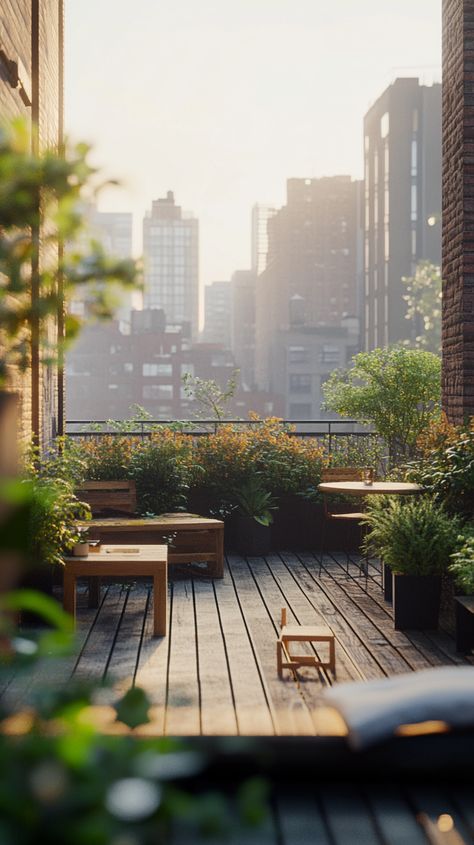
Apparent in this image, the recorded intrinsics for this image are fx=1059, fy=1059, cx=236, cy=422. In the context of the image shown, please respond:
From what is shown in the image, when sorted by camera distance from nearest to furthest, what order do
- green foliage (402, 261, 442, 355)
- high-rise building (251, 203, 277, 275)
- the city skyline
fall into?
the city skyline, green foliage (402, 261, 442, 355), high-rise building (251, 203, 277, 275)

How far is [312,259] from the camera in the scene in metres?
90.4

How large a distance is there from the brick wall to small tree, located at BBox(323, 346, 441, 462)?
2134 mm

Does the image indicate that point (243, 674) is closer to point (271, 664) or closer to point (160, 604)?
point (271, 664)

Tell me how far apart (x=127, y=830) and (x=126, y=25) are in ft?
103

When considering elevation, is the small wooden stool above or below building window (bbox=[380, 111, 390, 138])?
below

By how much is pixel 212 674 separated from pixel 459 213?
3923 millimetres

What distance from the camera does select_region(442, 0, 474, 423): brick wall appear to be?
723 cm

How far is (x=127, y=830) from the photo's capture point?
0.96 meters

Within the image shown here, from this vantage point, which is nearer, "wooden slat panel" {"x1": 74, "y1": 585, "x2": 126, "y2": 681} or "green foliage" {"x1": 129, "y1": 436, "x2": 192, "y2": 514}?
"wooden slat panel" {"x1": 74, "y1": 585, "x2": 126, "y2": 681}

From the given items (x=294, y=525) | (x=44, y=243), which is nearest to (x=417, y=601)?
(x=294, y=525)

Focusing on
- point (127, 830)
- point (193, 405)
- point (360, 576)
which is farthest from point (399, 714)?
point (193, 405)

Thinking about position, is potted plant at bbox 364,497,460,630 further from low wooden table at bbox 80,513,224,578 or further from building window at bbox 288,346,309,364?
building window at bbox 288,346,309,364

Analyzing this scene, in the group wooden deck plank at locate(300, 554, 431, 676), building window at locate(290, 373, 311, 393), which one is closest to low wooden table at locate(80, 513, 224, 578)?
wooden deck plank at locate(300, 554, 431, 676)

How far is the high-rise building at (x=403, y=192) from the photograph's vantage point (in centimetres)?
6159
